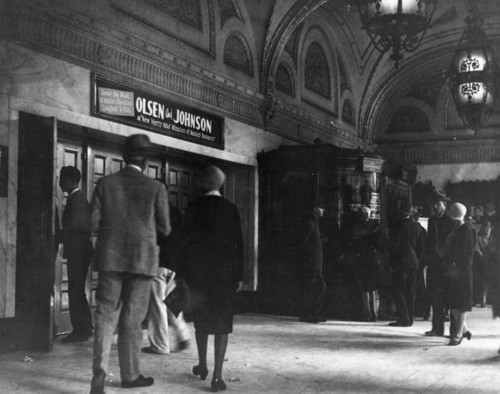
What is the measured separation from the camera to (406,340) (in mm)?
8375

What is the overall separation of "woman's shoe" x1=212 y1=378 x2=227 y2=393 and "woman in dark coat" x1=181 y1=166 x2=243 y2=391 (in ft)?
0.13

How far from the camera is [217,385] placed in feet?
17.1

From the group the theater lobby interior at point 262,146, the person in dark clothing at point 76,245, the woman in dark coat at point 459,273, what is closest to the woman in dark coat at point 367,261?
the theater lobby interior at point 262,146

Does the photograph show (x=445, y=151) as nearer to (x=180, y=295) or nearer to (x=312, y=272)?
(x=312, y=272)

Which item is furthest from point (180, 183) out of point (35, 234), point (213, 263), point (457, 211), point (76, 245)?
point (213, 263)

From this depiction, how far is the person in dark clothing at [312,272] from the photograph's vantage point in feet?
33.1

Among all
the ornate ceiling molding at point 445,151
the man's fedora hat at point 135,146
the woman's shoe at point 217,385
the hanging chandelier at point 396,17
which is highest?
the hanging chandelier at point 396,17

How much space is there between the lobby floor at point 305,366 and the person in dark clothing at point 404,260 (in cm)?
98

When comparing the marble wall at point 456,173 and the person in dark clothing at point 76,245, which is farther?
the marble wall at point 456,173

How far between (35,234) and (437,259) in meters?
4.71

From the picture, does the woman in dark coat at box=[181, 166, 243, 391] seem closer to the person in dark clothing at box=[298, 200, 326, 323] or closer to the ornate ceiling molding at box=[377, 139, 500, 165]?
the person in dark clothing at box=[298, 200, 326, 323]

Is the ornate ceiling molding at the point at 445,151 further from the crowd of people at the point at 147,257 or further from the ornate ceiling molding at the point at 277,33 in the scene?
the crowd of people at the point at 147,257

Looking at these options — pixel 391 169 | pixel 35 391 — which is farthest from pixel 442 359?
pixel 391 169

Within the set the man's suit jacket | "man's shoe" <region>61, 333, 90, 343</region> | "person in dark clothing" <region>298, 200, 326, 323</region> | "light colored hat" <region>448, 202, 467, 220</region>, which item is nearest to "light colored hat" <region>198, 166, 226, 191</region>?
the man's suit jacket
